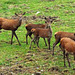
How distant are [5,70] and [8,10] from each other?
41.2 feet

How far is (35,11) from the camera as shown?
70.0 feet

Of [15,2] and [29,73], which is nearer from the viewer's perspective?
[29,73]

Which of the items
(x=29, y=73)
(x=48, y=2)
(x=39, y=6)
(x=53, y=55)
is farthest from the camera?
(x=48, y=2)

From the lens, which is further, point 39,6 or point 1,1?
point 1,1

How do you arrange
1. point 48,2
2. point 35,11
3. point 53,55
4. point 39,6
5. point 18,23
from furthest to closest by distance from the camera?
point 48,2 → point 39,6 → point 35,11 → point 18,23 → point 53,55

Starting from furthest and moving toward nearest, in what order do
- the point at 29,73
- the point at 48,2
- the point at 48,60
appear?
the point at 48,2 → the point at 48,60 → the point at 29,73

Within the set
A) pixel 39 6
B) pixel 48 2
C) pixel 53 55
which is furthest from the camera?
pixel 48 2

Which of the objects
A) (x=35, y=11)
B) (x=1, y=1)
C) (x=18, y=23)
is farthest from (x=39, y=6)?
(x=18, y=23)

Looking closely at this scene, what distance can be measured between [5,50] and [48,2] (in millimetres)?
12747

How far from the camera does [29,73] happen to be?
30.9 feet

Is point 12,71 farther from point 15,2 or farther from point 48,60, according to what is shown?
point 15,2

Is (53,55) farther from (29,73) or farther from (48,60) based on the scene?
(29,73)

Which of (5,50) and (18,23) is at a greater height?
(18,23)

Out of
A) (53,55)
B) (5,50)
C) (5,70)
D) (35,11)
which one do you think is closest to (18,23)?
(5,50)
